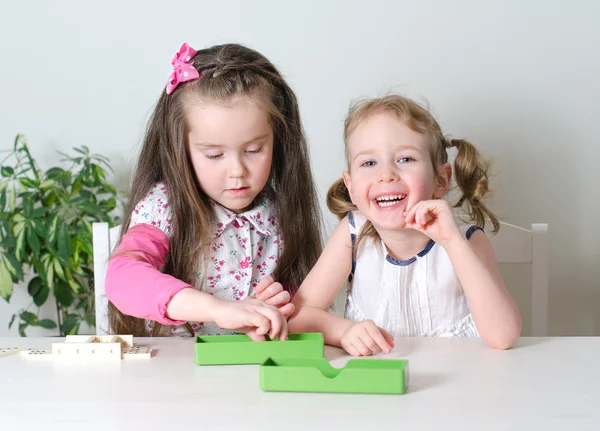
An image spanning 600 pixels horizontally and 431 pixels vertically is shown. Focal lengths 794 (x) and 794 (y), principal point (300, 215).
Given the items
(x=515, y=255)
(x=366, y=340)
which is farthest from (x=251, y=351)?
(x=515, y=255)

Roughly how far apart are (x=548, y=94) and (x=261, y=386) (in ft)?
5.23

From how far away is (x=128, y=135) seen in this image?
242 centimetres

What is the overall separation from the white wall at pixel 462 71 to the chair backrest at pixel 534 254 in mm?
610

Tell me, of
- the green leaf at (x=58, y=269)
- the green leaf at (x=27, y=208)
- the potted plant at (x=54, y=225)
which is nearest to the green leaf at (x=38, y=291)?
the potted plant at (x=54, y=225)

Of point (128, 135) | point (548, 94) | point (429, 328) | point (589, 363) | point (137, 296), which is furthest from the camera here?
point (128, 135)

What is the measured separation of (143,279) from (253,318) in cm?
25

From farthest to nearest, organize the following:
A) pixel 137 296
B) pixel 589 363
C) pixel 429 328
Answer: pixel 429 328 → pixel 137 296 → pixel 589 363

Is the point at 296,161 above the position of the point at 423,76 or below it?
A: below

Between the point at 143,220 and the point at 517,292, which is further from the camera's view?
the point at 517,292

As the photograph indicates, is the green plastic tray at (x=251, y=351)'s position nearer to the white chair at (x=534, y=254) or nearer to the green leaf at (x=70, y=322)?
the white chair at (x=534, y=254)

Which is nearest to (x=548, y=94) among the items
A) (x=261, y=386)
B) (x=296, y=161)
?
(x=296, y=161)

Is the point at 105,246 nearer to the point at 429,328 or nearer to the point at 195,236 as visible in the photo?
the point at 195,236

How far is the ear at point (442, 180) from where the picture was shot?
4.55ft

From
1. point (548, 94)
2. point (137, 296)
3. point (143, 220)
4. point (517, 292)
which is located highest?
point (548, 94)
